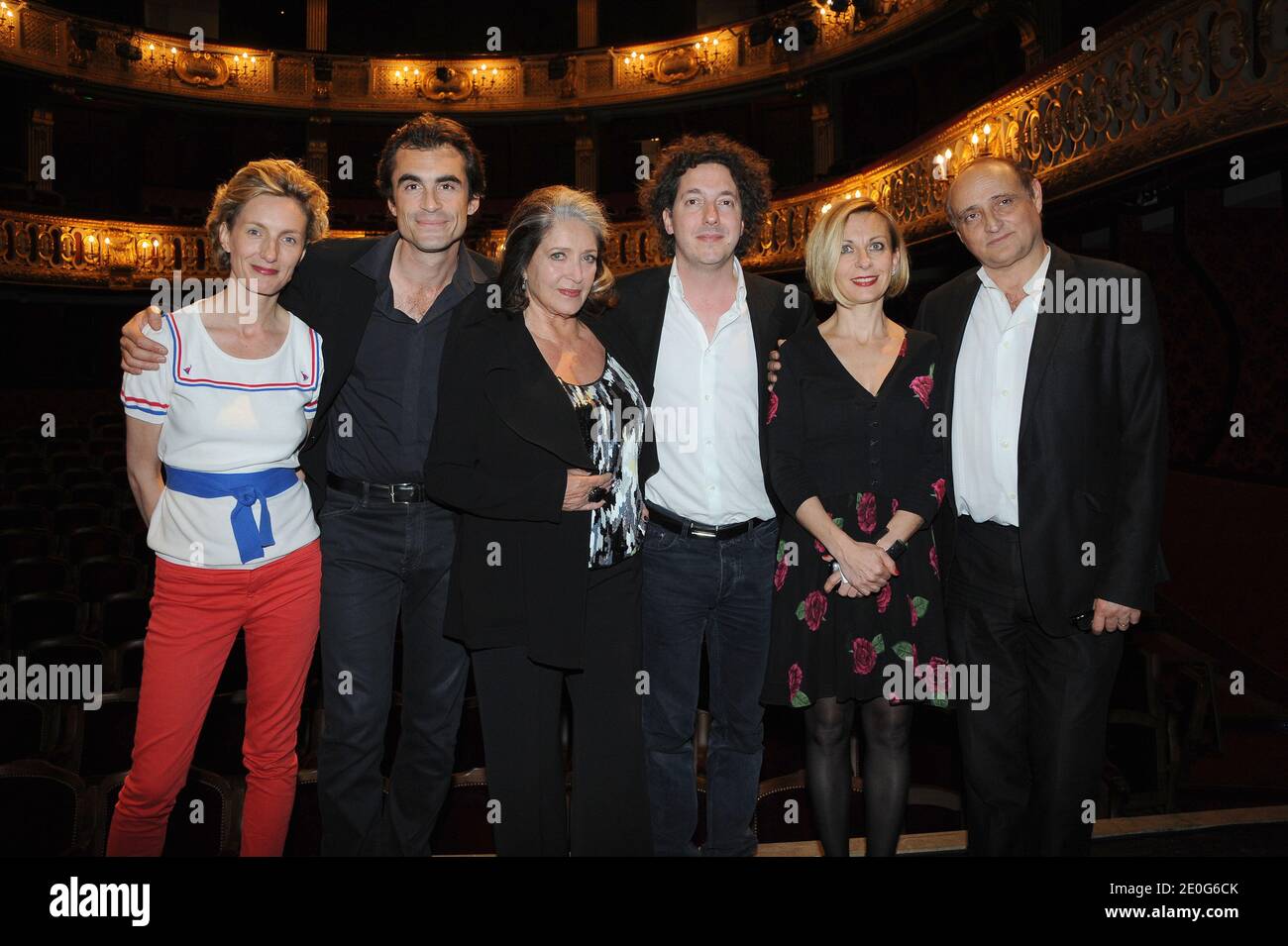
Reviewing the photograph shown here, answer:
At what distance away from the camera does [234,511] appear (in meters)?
2.15

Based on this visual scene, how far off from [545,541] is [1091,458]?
4.58 feet

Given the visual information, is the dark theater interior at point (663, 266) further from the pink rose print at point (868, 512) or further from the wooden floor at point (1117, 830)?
the pink rose print at point (868, 512)

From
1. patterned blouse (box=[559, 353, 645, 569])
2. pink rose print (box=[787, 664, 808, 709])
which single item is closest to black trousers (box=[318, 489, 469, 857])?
patterned blouse (box=[559, 353, 645, 569])

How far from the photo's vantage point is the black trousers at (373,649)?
7.86 ft

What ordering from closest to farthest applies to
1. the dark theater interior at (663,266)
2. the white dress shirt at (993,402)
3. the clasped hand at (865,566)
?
the clasped hand at (865,566)
the white dress shirt at (993,402)
the dark theater interior at (663,266)

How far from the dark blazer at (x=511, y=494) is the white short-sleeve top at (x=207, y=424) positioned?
1.34ft

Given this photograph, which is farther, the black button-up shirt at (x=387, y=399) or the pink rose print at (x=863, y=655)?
the black button-up shirt at (x=387, y=399)

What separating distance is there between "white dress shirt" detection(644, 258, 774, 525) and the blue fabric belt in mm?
980

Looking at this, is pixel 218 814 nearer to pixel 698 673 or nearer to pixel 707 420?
pixel 698 673

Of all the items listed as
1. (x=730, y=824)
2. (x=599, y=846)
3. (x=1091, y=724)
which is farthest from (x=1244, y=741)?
(x=599, y=846)

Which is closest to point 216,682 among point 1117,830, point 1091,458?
point 1091,458

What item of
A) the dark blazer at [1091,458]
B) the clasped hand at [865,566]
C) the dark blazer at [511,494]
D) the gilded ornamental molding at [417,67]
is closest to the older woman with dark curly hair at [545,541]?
the dark blazer at [511,494]

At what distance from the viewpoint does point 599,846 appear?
2193 mm

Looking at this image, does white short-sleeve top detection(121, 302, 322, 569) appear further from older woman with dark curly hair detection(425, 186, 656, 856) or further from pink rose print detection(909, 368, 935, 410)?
pink rose print detection(909, 368, 935, 410)
